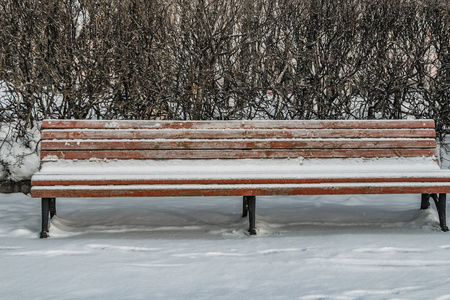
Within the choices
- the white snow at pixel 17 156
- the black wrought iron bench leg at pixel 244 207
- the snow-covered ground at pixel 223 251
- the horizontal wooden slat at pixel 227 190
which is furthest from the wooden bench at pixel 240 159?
the white snow at pixel 17 156

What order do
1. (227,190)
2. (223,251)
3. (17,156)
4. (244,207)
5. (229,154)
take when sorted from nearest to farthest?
(223,251)
(227,190)
(229,154)
(244,207)
(17,156)

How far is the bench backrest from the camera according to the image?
439 centimetres

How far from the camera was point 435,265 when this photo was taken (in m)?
3.21

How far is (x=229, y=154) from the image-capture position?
4480 millimetres

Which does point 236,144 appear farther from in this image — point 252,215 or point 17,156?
point 17,156

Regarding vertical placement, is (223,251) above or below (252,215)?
below

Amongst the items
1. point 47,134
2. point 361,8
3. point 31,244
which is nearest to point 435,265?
point 31,244

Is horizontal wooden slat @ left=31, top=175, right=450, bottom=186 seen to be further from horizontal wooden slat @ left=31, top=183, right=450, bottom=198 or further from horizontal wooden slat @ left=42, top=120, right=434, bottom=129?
horizontal wooden slat @ left=42, top=120, right=434, bottom=129

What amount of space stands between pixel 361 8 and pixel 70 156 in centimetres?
415

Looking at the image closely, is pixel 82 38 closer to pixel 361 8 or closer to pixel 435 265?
pixel 361 8

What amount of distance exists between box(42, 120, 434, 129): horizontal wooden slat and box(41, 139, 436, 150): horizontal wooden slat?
12 cm

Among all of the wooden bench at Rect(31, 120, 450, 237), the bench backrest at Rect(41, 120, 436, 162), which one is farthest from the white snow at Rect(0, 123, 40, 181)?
the bench backrest at Rect(41, 120, 436, 162)

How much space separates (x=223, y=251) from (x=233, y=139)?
45.9 inches

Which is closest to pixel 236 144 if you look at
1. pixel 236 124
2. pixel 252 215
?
pixel 236 124
